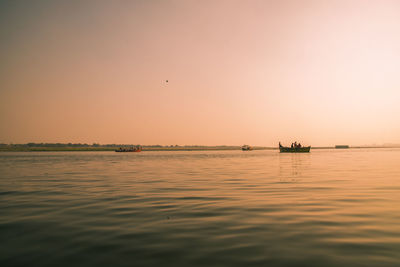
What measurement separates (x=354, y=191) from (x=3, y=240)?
→ 53.1 ft

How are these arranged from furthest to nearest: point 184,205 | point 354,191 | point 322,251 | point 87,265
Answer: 1. point 354,191
2. point 184,205
3. point 322,251
4. point 87,265

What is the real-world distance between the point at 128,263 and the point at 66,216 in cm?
562

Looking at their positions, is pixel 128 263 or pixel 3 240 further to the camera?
pixel 3 240

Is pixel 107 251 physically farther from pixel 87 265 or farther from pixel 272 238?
pixel 272 238

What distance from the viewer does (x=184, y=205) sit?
39.1 feet

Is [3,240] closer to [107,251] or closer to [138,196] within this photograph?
[107,251]

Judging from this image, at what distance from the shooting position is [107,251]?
20.9 feet

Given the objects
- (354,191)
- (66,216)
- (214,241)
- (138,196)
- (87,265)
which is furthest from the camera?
(354,191)

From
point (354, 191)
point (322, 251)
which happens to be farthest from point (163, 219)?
point (354, 191)

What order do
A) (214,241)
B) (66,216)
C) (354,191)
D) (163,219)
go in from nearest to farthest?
(214,241), (163,219), (66,216), (354,191)

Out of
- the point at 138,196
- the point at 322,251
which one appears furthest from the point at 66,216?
the point at 322,251

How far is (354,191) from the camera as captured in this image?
50.7 ft

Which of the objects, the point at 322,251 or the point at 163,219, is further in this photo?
the point at 163,219

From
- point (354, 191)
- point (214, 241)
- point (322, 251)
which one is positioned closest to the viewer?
point (322, 251)
